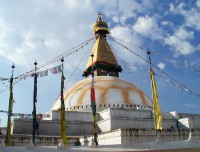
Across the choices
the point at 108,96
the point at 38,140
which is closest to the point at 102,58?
the point at 108,96

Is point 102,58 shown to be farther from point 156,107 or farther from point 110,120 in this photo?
point 156,107

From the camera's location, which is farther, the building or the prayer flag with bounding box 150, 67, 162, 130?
the building

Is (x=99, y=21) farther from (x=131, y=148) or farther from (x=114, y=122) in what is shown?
(x=131, y=148)

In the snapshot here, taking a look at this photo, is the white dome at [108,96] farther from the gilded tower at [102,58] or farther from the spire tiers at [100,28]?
the spire tiers at [100,28]

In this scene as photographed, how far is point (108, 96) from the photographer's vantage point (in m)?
36.1

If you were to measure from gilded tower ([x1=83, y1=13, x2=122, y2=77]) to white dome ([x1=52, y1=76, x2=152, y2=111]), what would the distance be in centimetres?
806

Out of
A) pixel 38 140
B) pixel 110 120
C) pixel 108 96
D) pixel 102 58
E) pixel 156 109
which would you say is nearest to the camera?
pixel 156 109

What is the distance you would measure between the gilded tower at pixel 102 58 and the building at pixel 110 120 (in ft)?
23.8

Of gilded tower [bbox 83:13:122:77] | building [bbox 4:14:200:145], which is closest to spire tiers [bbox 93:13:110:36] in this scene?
gilded tower [bbox 83:13:122:77]

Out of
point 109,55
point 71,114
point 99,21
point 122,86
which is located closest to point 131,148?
point 71,114

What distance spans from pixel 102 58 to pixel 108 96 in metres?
12.8

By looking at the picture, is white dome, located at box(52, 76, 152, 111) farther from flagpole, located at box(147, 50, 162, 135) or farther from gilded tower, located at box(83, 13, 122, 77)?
flagpole, located at box(147, 50, 162, 135)

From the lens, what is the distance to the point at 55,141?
26.3 meters

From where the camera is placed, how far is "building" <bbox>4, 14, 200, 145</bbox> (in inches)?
1029
